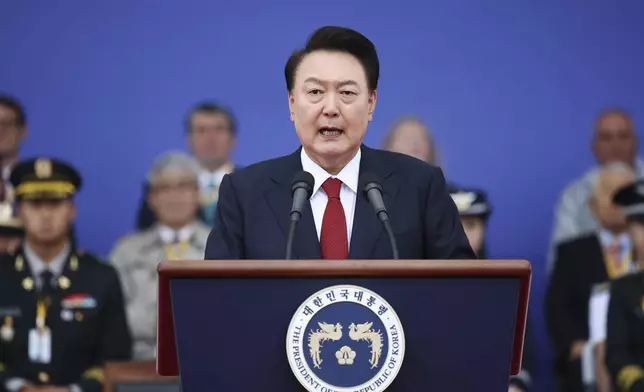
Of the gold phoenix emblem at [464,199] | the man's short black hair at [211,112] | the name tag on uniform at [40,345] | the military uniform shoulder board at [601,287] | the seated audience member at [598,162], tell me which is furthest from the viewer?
the man's short black hair at [211,112]

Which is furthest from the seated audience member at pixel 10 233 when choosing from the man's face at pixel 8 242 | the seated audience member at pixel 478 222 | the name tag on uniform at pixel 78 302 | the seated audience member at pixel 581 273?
the seated audience member at pixel 581 273

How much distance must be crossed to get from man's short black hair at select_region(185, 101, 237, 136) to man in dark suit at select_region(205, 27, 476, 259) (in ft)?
11.3

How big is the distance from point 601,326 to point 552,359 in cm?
59

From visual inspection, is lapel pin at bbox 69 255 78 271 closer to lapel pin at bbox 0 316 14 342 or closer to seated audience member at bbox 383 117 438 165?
lapel pin at bbox 0 316 14 342

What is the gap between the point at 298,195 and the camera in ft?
7.65

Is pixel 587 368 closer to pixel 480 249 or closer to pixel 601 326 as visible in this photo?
pixel 601 326

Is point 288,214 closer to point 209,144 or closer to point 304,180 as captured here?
point 304,180

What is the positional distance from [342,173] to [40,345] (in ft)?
9.54

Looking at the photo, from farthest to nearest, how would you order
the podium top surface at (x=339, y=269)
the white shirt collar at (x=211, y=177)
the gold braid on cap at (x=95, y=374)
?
1. the white shirt collar at (x=211, y=177)
2. the gold braid on cap at (x=95, y=374)
3. the podium top surface at (x=339, y=269)

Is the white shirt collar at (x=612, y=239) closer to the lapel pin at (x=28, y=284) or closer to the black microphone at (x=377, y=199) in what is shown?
the lapel pin at (x=28, y=284)

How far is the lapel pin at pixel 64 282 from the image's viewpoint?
17.0 ft

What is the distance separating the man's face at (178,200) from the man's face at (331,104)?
3013 millimetres

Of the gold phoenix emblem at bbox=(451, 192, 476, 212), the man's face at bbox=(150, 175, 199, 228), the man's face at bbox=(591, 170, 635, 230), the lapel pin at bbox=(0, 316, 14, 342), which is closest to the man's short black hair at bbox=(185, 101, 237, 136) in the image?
the man's face at bbox=(150, 175, 199, 228)

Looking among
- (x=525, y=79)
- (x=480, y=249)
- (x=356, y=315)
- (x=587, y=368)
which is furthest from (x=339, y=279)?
(x=525, y=79)
